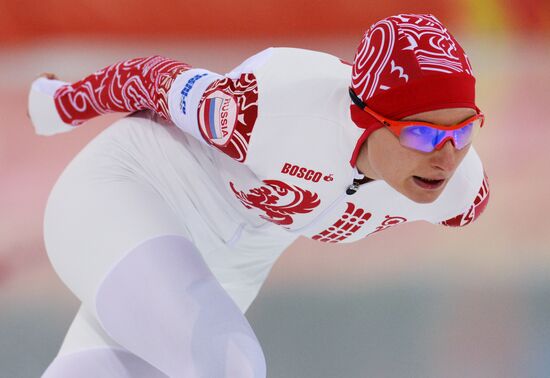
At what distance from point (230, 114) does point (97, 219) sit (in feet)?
0.99

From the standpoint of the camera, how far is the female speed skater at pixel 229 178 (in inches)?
54.1

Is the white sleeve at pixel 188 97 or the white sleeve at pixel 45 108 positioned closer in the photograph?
the white sleeve at pixel 188 97

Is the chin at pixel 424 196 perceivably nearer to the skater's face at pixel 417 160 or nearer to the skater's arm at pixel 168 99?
the skater's face at pixel 417 160

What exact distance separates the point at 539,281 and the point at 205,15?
53.9 inches

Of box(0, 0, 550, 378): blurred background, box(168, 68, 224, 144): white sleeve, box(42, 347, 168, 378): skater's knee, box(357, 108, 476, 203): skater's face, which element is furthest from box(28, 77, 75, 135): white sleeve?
box(357, 108, 476, 203): skater's face

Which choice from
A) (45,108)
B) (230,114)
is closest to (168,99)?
(230,114)

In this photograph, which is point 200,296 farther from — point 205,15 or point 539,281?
point 205,15

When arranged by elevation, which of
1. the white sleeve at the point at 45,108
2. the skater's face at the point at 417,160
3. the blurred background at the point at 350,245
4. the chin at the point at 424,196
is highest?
the skater's face at the point at 417,160

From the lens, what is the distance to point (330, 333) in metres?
2.36

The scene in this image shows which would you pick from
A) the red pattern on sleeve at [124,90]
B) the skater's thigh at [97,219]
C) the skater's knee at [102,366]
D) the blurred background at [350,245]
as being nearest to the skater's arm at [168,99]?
the red pattern on sleeve at [124,90]

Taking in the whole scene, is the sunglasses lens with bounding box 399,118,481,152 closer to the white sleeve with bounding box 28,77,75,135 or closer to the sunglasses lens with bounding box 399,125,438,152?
the sunglasses lens with bounding box 399,125,438,152

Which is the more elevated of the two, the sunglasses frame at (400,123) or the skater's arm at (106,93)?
the sunglasses frame at (400,123)

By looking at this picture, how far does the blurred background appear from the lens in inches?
92.2

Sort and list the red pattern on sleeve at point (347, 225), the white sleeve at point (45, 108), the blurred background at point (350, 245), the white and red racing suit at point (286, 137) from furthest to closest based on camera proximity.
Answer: the blurred background at point (350, 245) < the white sleeve at point (45, 108) < the red pattern on sleeve at point (347, 225) < the white and red racing suit at point (286, 137)
